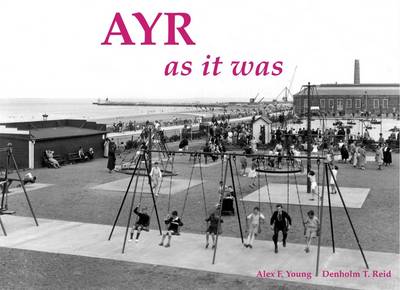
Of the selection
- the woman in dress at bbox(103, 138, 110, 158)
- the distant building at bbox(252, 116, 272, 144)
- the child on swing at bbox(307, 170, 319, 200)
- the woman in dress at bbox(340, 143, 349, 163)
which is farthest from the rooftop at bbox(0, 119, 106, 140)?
the child on swing at bbox(307, 170, 319, 200)

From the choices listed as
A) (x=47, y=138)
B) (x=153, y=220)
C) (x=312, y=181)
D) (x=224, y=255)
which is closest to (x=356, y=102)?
(x=47, y=138)

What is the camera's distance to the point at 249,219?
14242 millimetres

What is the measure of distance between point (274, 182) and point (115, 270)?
1426 centimetres

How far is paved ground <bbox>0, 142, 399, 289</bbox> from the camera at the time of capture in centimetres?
1140

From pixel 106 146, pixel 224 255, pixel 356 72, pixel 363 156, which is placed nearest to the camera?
pixel 224 255

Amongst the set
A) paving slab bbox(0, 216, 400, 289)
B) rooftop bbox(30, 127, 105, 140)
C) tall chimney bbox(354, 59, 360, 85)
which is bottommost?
paving slab bbox(0, 216, 400, 289)

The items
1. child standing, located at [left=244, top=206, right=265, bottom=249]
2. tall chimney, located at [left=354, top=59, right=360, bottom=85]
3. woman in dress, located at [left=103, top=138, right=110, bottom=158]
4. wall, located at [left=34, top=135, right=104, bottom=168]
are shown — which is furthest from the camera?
tall chimney, located at [left=354, top=59, right=360, bottom=85]

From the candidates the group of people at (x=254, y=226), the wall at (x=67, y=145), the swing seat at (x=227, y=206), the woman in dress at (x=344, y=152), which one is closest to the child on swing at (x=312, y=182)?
the swing seat at (x=227, y=206)

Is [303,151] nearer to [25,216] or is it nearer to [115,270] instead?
[25,216]

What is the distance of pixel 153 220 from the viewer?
17359mm

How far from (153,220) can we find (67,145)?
17.0 metres

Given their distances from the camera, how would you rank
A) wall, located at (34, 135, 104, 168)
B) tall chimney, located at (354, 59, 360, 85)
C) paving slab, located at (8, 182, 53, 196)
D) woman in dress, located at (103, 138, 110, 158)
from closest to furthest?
paving slab, located at (8, 182, 53, 196) < wall, located at (34, 135, 104, 168) < woman in dress, located at (103, 138, 110, 158) < tall chimney, located at (354, 59, 360, 85)

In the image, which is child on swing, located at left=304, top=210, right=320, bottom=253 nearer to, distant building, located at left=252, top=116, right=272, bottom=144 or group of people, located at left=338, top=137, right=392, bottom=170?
group of people, located at left=338, top=137, right=392, bottom=170

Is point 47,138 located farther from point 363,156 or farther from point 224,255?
point 224,255
